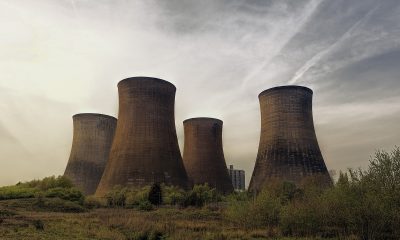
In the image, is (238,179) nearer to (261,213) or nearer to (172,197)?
(172,197)

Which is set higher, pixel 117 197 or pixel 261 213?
pixel 117 197

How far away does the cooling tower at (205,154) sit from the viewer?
124 feet

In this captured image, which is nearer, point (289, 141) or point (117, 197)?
point (117, 197)

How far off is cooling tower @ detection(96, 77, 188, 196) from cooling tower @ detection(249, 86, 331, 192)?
6378 mm

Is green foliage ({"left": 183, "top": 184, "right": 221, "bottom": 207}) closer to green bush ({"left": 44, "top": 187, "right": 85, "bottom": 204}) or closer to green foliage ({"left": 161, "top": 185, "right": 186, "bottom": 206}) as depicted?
green foliage ({"left": 161, "top": 185, "right": 186, "bottom": 206})

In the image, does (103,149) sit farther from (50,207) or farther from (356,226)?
(356,226)

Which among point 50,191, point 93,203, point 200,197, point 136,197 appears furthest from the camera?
point 200,197

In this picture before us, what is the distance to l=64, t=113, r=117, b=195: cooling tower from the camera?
36.8 metres

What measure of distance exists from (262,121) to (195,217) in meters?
15.4

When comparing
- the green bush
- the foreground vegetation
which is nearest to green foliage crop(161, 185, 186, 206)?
the green bush

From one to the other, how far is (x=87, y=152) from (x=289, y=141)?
18034 mm

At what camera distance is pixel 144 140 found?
94.9ft

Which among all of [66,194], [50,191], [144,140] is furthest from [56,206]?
[144,140]

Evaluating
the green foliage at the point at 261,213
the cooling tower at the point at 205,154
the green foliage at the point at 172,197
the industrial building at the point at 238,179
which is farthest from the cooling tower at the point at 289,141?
the industrial building at the point at 238,179
